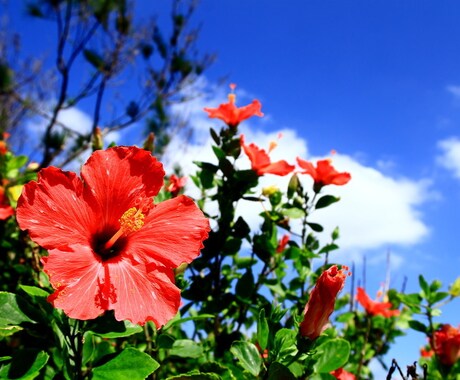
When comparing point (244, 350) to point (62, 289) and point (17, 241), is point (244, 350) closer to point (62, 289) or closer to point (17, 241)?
point (62, 289)

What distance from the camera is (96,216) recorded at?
2.42 ft

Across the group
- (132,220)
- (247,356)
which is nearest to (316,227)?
(247,356)

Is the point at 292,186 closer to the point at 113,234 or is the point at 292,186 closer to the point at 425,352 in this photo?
the point at 113,234

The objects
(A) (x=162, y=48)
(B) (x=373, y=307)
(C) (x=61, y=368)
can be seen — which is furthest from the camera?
(A) (x=162, y=48)

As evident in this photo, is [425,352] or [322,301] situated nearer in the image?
[322,301]

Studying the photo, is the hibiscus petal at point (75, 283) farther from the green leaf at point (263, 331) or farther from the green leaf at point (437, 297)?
the green leaf at point (437, 297)

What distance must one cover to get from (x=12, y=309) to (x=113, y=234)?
0.59 ft

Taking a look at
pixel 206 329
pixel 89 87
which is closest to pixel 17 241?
pixel 206 329

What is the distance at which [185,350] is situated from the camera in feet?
3.34

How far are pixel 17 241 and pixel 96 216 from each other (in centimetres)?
79

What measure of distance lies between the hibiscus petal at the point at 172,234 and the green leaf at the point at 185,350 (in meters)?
0.36

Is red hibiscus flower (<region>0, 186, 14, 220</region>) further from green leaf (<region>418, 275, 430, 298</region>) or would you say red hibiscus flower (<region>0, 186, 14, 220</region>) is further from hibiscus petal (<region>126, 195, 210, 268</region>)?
green leaf (<region>418, 275, 430, 298</region>)

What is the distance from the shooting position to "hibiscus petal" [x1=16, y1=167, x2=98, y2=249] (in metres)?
0.68

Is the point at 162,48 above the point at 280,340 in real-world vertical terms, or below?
above
